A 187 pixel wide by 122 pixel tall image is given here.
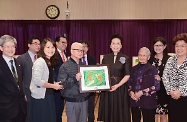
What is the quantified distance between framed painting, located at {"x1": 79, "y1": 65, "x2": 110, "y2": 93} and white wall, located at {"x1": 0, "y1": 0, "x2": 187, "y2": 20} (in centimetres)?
581

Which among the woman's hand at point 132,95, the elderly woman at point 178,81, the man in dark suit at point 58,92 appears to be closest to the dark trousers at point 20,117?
the man in dark suit at point 58,92

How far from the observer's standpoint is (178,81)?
3.61 metres

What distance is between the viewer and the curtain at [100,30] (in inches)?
358

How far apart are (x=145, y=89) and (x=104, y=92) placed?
650mm

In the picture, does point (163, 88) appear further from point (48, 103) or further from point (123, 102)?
point (48, 103)

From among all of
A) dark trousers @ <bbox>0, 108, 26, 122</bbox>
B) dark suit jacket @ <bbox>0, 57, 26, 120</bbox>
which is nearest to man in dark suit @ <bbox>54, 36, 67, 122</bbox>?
dark trousers @ <bbox>0, 108, 26, 122</bbox>

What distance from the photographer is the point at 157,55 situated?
4.20 meters

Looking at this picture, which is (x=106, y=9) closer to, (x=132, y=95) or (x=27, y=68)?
(x=27, y=68)

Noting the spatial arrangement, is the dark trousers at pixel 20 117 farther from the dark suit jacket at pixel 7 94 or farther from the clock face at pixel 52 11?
the clock face at pixel 52 11

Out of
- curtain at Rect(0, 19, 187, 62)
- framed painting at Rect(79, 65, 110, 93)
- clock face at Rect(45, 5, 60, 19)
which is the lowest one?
framed painting at Rect(79, 65, 110, 93)

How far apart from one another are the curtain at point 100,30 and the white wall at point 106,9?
19cm

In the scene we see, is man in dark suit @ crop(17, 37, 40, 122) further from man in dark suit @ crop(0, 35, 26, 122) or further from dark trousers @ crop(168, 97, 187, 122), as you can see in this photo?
dark trousers @ crop(168, 97, 187, 122)

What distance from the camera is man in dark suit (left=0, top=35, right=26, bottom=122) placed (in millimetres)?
3033

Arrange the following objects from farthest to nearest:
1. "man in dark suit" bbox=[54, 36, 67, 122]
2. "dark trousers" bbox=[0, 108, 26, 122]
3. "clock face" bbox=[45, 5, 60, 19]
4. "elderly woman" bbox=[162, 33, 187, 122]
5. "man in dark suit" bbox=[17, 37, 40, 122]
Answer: "clock face" bbox=[45, 5, 60, 19]
"man in dark suit" bbox=[54, 36, 67, 122]
"man in dark suit" bbox=[17, 37, 40, 122]
"elderly woman" bbox=[162, 33, 187, 122]
"dark trousers" bbox=[0, 108, 26, 122]
